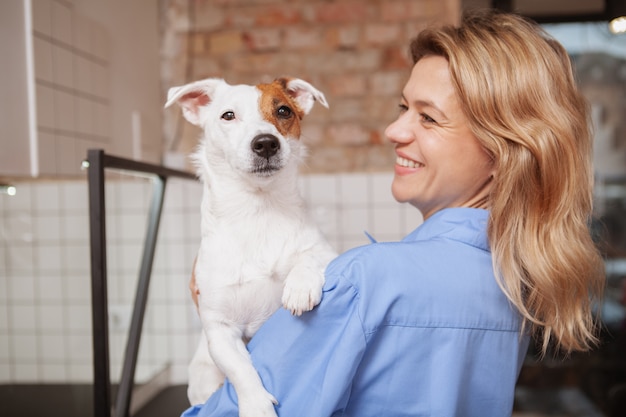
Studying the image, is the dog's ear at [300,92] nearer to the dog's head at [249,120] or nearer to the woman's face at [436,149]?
the dog's head at [249,120]

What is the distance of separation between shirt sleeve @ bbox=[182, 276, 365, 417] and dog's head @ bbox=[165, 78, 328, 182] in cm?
31

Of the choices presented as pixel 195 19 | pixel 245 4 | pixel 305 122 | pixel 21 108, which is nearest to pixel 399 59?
pixel 305 122

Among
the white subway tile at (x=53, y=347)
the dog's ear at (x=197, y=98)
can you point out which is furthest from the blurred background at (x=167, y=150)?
the dog's ear at (x=197, y=98)

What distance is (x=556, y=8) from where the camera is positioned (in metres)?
2.83

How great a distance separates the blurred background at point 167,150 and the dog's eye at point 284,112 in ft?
1.72

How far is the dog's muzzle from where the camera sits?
107cm

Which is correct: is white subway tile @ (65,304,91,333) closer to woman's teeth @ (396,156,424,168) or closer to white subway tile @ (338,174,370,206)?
white subway tile @ (338,174,370,206)

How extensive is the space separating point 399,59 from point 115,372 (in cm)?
170

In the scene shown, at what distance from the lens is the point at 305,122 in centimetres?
247

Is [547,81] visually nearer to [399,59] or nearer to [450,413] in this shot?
[450,413]

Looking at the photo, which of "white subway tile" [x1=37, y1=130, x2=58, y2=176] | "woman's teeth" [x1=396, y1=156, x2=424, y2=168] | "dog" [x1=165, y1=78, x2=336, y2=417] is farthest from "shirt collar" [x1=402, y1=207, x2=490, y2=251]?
"white subway tile" [x1=37, y1=130, x2=58, y2=176]

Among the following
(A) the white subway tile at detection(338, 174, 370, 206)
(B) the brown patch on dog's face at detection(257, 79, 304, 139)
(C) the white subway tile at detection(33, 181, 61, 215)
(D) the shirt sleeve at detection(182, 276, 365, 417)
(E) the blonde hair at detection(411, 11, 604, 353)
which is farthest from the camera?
(A) the white subway tile at detection(338, 174, 370, 206)

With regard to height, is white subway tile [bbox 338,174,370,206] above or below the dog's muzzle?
below

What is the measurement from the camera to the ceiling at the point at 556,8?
2.80 m
